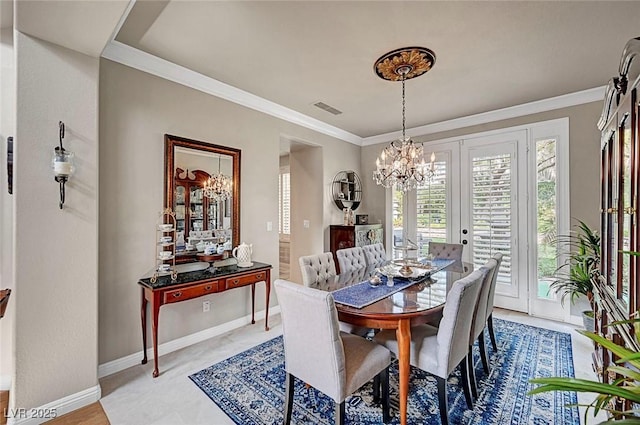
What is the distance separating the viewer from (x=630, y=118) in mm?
1461

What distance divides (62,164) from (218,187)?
1416mm

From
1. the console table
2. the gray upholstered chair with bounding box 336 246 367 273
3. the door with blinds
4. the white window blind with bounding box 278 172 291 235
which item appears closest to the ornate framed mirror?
the console table

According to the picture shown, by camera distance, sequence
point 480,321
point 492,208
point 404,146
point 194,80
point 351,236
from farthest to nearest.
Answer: point 351,236 → point 492,208 → point 194,80 → point 404,146 → point 480,321

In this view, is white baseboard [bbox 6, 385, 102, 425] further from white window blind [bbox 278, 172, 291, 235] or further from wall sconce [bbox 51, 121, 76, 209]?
white window blind [bbox 278, 172, 291, 235]

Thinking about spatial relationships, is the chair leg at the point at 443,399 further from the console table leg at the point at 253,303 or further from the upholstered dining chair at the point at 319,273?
the console table leg at the point at 253,303

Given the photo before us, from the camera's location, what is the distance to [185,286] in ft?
8.64

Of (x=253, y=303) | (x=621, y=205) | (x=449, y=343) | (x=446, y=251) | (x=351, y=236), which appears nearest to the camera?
(x=621, y=205)

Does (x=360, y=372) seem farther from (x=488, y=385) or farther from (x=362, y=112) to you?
(x=362, y=112)

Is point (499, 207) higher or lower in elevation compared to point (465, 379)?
higher

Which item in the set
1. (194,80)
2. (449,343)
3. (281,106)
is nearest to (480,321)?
(449,343)

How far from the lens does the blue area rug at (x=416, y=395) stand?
200cm

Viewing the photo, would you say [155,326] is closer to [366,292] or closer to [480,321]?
[366,292]

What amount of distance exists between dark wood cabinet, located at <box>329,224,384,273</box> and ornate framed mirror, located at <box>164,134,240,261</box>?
6.10 feet

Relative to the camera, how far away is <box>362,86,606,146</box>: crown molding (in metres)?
3.49
